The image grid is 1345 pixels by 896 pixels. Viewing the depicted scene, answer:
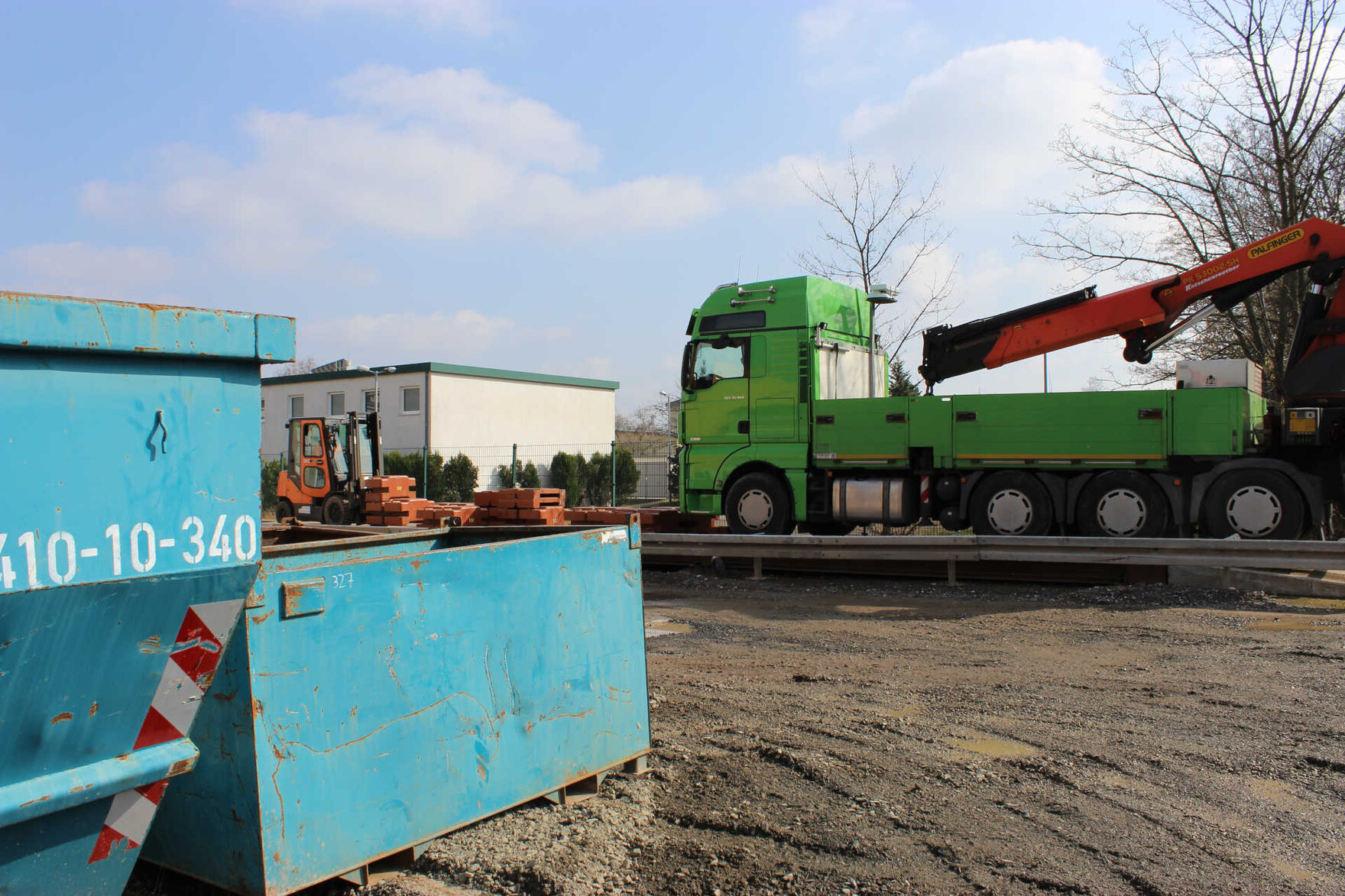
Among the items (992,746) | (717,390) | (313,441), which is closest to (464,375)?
(313,441)

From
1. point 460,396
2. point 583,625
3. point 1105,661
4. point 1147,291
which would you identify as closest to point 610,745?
point 583,625

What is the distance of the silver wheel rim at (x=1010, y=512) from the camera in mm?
12156

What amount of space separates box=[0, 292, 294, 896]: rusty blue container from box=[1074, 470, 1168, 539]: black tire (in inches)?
427

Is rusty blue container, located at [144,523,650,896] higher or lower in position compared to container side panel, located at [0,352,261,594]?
lower

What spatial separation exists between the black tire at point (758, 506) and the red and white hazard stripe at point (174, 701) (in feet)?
35.2

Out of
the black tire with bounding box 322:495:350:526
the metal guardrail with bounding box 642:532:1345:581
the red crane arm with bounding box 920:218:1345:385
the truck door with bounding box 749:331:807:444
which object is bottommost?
the metal guardrail with bounding box 642:532:1345:581

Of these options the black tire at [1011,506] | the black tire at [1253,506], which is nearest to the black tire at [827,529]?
the black tire at [1011,506]

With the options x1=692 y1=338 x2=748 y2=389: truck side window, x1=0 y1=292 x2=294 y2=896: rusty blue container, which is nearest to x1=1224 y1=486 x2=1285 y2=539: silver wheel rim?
x1=692 y1=338 x2=748 y2=389: truck side window

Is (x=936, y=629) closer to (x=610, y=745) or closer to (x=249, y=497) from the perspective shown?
(x=610, y=745)

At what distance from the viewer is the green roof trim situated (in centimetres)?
3550

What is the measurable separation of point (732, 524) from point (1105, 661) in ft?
22.8

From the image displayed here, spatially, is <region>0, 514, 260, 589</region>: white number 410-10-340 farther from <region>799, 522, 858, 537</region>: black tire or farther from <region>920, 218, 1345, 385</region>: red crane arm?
<region>920, 218, 1345, 385</region>: red crane arm

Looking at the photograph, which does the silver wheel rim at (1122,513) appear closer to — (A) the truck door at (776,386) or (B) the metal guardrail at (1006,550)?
(B) the metal guardrail at (1006,550)

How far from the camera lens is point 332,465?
21.7 m
